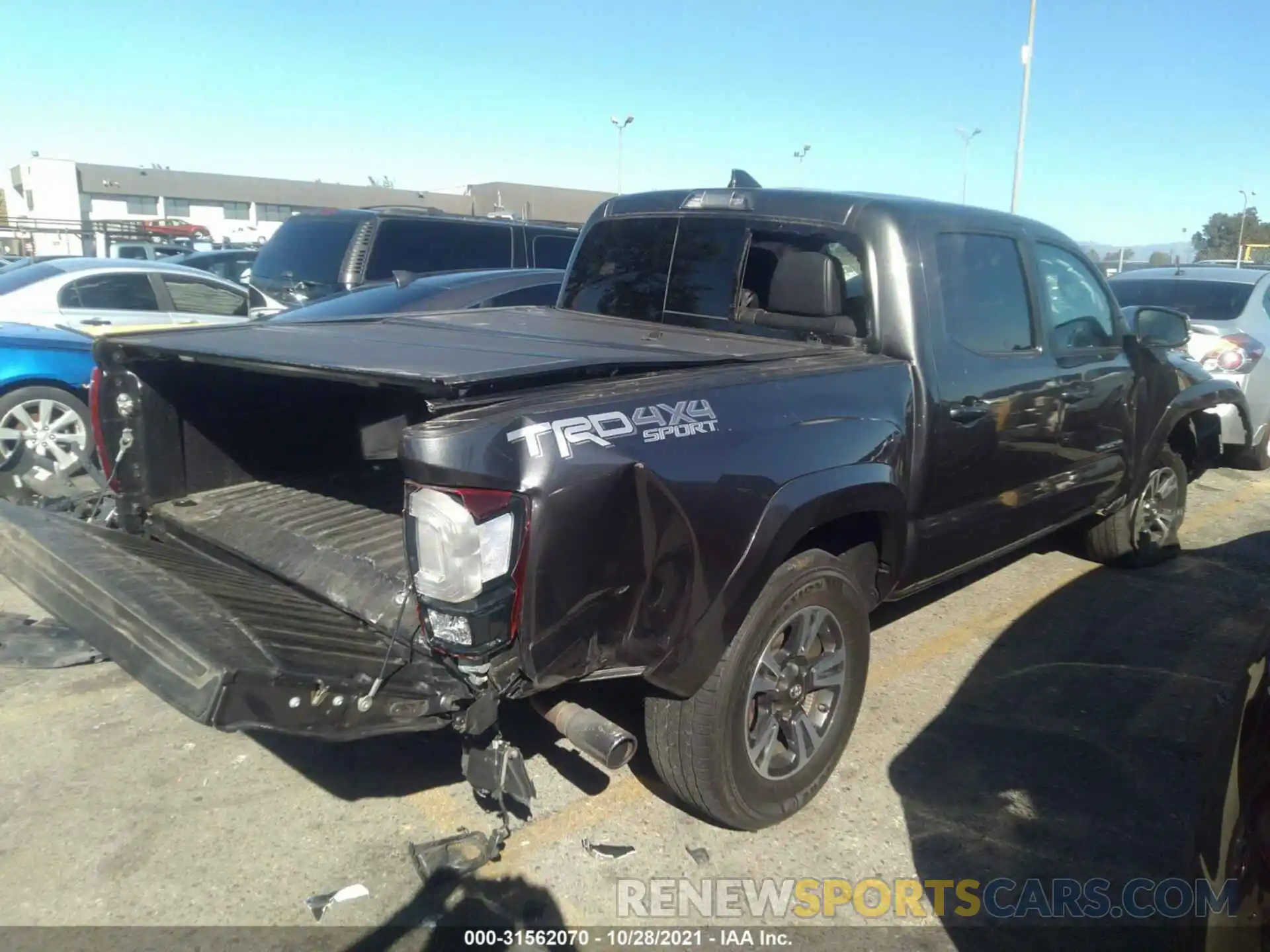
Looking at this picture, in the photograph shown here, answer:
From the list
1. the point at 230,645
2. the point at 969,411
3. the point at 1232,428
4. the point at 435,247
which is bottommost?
the point at 1232,428

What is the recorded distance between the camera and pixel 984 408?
12.9 ft

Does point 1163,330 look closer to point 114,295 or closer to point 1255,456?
point 1255,456

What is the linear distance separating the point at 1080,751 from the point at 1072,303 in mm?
2104

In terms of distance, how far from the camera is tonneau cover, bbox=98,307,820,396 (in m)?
2.61

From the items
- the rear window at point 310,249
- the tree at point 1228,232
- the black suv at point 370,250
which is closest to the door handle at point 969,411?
the black suv at point 370,250

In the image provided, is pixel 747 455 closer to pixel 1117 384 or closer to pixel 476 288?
pixel 1117 384

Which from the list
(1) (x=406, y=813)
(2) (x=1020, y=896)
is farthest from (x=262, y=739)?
(2) (x=1020, y=896)

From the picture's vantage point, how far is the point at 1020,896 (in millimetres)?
3012

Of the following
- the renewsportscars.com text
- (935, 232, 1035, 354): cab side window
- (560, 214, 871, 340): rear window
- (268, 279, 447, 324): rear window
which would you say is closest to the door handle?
(935, 232, 1035, 354): cab side window

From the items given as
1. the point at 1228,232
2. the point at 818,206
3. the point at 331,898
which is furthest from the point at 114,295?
the point at 1228,232

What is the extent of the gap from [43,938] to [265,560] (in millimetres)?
1183

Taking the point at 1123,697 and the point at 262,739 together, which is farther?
the point at 1123,697

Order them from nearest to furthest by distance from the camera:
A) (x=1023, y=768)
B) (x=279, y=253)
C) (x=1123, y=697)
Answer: (x=1023, y=768) → (x=1123, y=697) → (x=279, y=253)

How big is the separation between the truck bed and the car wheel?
3641 mm
